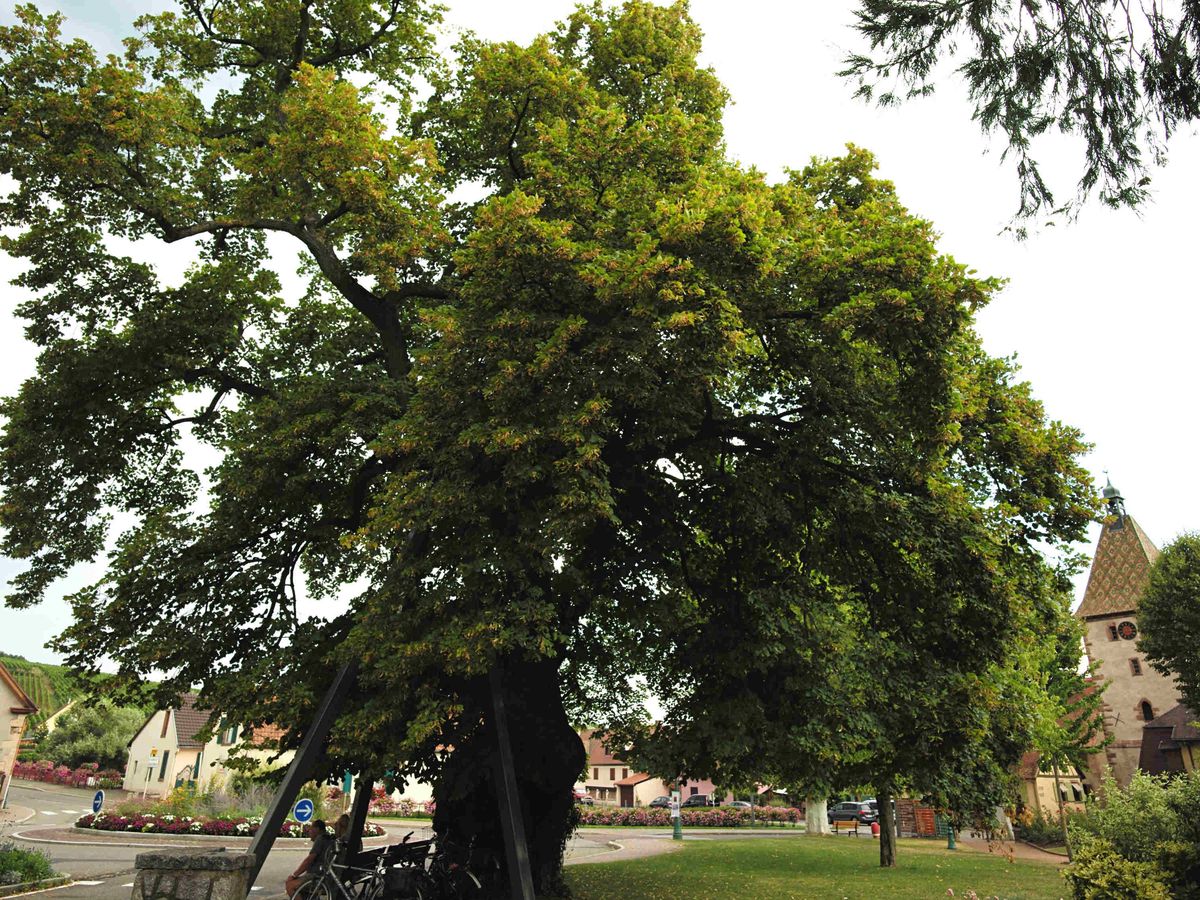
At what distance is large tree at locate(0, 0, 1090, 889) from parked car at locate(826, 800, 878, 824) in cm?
4300

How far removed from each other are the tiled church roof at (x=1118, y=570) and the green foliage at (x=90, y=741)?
78108 mm

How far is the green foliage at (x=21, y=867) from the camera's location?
45.9 ft

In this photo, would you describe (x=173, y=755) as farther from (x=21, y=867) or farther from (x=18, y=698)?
(x=21, y=867)

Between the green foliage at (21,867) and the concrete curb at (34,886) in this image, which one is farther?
the green foliage at (21,867)

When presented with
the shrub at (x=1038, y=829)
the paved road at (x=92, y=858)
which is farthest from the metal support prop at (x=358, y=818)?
the shrub at (x=1038, y=829)

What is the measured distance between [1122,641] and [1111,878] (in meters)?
49.0

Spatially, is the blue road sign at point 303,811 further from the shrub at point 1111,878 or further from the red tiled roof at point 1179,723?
the red tiled roof at point 1179,723

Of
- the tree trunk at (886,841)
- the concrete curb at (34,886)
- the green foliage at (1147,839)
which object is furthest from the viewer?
the tree trunk at (886,841)

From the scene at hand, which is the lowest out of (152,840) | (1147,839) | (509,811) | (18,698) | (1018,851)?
(1018,851)

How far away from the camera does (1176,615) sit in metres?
33.9

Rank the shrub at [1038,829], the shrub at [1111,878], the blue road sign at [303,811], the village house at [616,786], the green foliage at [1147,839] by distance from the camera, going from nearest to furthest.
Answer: the shrub at [1111,878], the green foliage at [1147,839], the blue road sign at [303,811], the shrub at [1038,829], the village house at [616,786]

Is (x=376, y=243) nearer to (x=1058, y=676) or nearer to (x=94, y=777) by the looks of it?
(x=1058, y=676)

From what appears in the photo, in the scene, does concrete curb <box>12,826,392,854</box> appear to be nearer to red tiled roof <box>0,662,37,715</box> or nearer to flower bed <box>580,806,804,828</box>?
red tiled roof <box>0,662,37,715</box>

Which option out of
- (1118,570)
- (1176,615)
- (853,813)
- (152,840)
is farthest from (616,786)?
(152,840)
